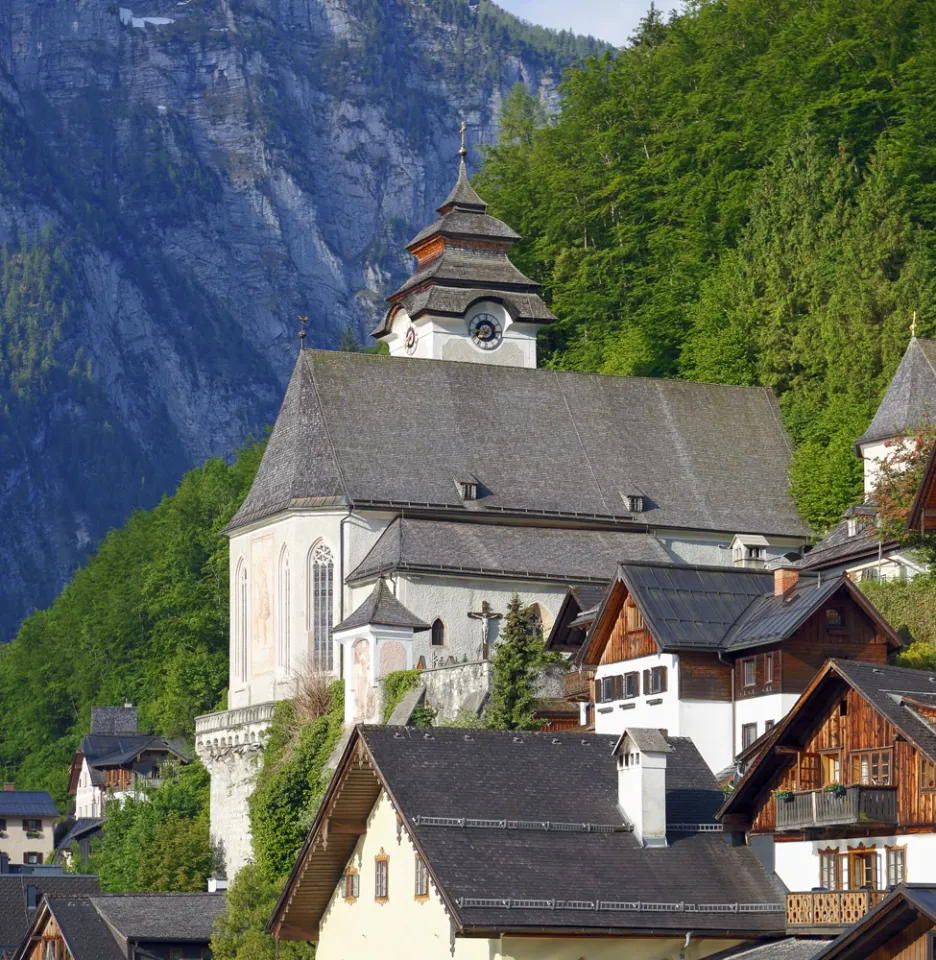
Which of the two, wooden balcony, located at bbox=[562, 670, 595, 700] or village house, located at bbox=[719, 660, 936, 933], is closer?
village house, located at bbox=[719, 660, 936, 933]

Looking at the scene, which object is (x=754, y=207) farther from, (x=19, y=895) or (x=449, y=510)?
(x=19, y=895)

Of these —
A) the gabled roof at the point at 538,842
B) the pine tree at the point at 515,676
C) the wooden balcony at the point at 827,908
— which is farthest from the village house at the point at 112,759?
the wooden balcony at the point at 827,908

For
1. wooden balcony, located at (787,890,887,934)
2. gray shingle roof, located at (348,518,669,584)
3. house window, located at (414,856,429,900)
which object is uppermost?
gray shingle roof, located at (348,518,669,584)

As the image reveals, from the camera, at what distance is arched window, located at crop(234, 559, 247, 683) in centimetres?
6894

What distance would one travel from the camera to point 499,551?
64.7 meters

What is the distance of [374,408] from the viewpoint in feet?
225

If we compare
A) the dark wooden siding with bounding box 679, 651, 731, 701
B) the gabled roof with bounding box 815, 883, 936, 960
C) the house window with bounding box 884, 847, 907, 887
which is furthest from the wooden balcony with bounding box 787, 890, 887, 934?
the dark wooden siding with bounding box 679, 651, 731, 701

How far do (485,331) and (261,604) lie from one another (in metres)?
13.8

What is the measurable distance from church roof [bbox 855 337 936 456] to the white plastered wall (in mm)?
27448

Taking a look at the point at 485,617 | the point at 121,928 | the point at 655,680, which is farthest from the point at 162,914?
the point at 655,680

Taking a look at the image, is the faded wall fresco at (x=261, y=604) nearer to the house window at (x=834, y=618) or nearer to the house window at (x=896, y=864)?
the house window at (x=834, y=618)

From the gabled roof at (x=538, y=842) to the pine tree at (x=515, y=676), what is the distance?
13.5 metres

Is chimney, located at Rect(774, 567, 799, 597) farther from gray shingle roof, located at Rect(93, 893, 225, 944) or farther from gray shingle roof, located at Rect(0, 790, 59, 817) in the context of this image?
gray shingle roof, located at Rect(0, 790, 59, 817)

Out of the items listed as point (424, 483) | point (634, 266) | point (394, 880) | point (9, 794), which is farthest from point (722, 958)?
point (9, 794)
